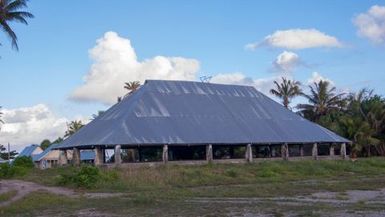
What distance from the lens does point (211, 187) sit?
31.8 meters

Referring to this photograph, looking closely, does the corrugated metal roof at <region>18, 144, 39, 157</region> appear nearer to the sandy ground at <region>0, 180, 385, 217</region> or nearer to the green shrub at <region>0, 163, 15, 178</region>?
the green shrub at <region>0, 163, 15, 178</region>

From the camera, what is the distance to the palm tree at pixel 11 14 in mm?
37272

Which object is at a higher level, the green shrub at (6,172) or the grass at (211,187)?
the green shrub at (6,172)

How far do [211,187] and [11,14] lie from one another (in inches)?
671

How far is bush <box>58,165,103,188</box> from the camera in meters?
31.8

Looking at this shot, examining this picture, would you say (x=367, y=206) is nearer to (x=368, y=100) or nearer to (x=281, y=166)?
(x=281, y=166)

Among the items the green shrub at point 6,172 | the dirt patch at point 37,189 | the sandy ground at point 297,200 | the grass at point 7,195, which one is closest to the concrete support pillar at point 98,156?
the green shrub at point 6,172

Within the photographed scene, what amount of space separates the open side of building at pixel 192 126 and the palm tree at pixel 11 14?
8.97 meters

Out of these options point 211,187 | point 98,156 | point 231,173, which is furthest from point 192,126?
point 211,187

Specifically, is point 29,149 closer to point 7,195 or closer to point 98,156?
point 98,156

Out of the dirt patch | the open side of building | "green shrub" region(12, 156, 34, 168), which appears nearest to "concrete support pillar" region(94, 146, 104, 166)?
the open side of building

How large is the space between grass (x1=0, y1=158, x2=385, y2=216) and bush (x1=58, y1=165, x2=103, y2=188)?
15.0 inches

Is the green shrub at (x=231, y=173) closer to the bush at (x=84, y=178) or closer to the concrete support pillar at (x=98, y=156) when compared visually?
the bush at (x=84, y=178)

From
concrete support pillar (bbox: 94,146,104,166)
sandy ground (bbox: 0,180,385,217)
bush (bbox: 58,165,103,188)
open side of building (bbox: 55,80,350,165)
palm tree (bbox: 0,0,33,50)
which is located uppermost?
palm tree (bbox: 0,0,33,50)
